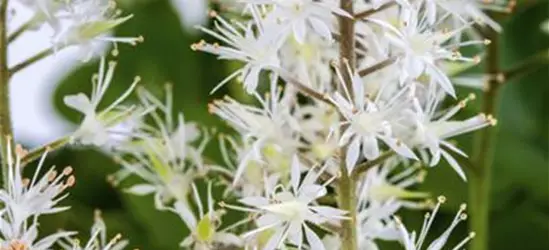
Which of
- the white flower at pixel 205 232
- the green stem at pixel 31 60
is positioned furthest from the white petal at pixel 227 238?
the green stem at pixel 31 60

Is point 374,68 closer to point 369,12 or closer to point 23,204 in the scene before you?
point 369,12

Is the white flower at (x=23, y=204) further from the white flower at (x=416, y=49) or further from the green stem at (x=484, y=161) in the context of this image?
the green stem at (x=484, y=161)

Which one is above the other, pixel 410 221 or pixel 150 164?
pixel 150 164

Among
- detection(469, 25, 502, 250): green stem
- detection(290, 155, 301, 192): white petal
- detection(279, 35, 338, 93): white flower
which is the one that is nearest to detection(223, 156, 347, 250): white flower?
detection(290, 155, 301, 192): white petal

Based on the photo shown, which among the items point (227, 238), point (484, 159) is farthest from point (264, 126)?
point (484, 159)

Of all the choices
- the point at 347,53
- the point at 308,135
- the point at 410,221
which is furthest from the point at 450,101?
the point at 347,53

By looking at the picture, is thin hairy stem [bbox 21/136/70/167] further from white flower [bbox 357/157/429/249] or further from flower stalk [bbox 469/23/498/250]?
flower stalk [bbox 469/23/498/250]

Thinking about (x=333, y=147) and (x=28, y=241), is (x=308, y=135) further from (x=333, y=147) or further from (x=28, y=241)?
(x=28, y=241)
